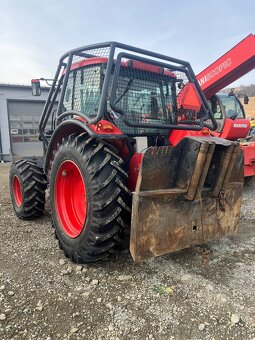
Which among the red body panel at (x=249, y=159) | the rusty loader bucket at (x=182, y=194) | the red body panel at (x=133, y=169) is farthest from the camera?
the red body panel at (x=249, y=159)

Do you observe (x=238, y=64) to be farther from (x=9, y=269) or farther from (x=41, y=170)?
(x=9, y=269)

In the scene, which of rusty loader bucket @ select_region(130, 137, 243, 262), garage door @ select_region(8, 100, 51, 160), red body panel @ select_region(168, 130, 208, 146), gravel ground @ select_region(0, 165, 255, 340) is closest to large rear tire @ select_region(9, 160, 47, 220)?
gravel ground @ select_region(0, 165, 255, 340)

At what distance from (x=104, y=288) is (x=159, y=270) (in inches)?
24.3

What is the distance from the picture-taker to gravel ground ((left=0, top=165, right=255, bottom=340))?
212 cm

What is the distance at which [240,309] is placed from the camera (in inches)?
91.1

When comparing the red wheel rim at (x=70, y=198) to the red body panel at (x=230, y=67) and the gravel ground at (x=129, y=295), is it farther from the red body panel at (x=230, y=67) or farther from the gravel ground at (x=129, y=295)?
the red body panel at (x=230, y=67)

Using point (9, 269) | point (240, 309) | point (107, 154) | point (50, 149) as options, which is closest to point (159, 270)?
point (240, 309)

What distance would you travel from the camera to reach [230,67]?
233 inches

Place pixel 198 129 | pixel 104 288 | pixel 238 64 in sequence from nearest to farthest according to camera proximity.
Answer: pixel 104 288
pixel 198 129
pixel 238 64

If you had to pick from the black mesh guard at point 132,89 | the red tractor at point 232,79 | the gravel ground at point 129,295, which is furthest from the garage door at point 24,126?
the gravel ground at point 129,295

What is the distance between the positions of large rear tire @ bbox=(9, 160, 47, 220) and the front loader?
665 mm

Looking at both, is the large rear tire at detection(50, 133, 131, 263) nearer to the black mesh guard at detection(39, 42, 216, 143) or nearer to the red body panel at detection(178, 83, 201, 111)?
the black mesh guard at detection(39, 42, 216, 143)

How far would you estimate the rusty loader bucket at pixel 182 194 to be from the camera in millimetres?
2584

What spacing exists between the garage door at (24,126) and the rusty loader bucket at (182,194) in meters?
13.6
